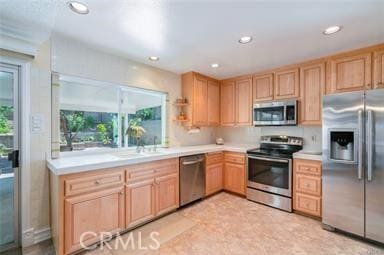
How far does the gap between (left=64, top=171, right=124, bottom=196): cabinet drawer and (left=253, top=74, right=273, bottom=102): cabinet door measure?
2795mm

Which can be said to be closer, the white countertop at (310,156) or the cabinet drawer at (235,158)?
the white countertop at (310,156)

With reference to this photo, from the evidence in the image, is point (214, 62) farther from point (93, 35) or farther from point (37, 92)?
point (37, 92)

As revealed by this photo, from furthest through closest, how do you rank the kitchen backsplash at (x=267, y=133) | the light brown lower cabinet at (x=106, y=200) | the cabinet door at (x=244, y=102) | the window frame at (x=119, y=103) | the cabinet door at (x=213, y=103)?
the cabinet door at (x=213, y=103) < the cabinet door at (x=244, y=102) < the kitchen backsplash at (x=267, y=133) < the window frame at (x=119, y=103) < the light brown lower cabinet at (x=106, y=200)

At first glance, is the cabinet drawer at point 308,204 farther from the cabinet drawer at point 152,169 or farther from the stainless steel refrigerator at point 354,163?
the cabinet drawer at point 152,169

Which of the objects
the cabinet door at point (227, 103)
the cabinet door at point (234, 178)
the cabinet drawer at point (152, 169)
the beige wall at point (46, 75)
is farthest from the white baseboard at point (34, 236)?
the cabinet door at point (227, 103)

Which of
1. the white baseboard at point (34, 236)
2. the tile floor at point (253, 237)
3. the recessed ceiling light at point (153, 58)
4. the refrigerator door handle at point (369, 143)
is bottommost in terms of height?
the tile floor at point (253, 237)

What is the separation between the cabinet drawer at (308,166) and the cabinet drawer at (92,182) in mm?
2503

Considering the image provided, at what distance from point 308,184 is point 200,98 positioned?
7.70 ft

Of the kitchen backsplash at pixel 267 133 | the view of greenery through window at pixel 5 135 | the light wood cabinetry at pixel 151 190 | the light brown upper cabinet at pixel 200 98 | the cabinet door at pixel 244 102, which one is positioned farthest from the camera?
the cabinet door at pixel 244 102

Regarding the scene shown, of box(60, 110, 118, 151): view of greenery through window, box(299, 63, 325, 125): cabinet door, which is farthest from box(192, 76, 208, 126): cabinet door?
box(299, 63, 325, 125): cabinet door

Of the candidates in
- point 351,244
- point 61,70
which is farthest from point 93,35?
point 351,244

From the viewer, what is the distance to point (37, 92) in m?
2.20

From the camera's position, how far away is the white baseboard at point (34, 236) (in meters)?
2.09

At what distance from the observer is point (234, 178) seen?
12.1 feet
